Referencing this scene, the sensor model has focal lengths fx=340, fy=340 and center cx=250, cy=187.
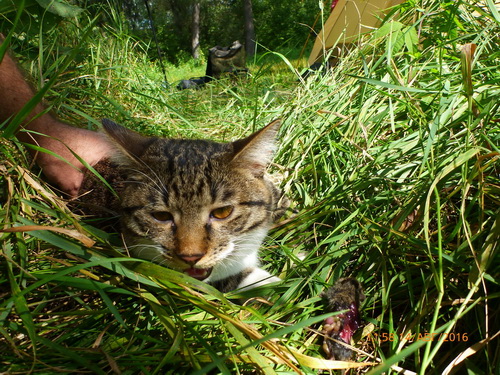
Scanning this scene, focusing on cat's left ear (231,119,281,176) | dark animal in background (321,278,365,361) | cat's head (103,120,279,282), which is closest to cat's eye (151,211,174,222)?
cat's head (103,120,279,282)

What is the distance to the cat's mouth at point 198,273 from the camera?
1.37 metres

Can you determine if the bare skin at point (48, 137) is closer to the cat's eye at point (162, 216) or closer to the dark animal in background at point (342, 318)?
the cat's eye at point (162, 216)

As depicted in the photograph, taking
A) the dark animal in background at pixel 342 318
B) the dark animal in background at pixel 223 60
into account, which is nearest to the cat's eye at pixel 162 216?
the dark animal in background at pixel 342 318

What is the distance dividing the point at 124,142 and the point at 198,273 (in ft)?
2.06

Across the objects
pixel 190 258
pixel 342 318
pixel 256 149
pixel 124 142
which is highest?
pixel 124 142

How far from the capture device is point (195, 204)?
1415 mm

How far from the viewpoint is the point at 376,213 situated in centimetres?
142

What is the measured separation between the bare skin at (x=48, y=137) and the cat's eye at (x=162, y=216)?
1.28 ft

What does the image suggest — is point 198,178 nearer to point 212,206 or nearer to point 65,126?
point 212,206

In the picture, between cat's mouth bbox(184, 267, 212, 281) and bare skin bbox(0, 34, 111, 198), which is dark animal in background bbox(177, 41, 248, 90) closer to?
bare skin bbox(0, 34, 111, 198)

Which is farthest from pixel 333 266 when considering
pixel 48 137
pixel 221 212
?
pixel 48 137

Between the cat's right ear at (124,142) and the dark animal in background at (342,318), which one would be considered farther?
the cat's right ear at (124,142)

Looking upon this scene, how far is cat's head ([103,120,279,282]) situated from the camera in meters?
1.37

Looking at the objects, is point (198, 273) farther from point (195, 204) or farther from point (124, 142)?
point (124, 142)
